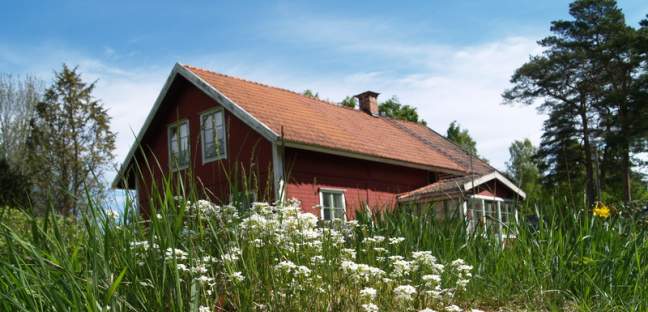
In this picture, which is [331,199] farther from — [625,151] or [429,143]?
[625,151]

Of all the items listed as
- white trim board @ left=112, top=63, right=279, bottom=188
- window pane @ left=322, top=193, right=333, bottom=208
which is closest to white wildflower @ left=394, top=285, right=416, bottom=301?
white trim board @ left=112, top=63, right=279, bottom=188

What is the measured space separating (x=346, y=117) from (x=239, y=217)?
643 inches

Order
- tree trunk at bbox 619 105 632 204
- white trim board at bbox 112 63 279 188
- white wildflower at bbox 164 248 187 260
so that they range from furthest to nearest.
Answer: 1. tree trunk at bbox 619 105 632 204
2. white trim board at bbox 112 63 279 188
3. white wildflower at bbox 164 248 187 260

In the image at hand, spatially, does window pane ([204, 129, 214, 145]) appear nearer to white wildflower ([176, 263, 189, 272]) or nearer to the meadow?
the meadow

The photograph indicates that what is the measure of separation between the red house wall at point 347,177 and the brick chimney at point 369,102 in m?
4.39

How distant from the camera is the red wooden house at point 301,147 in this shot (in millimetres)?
14688

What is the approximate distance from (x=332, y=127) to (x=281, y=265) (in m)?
14.3

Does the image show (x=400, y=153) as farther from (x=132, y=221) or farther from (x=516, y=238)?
(x=132, y=221)

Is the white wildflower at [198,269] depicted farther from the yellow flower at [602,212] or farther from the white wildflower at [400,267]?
the yellow flower at [602,212]

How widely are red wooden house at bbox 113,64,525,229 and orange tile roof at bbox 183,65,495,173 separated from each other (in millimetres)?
53

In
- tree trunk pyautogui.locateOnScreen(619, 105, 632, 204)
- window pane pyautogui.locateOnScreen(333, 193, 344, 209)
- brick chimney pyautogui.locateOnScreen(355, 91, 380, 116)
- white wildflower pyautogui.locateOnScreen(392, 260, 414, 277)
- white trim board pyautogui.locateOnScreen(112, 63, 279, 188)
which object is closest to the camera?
white wildflower pyautogui.locateOnScreen(392, 260, 414, 277)

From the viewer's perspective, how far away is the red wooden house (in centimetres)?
1469

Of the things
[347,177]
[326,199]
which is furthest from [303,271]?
[347,177]

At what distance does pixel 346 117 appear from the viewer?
19.9 m
